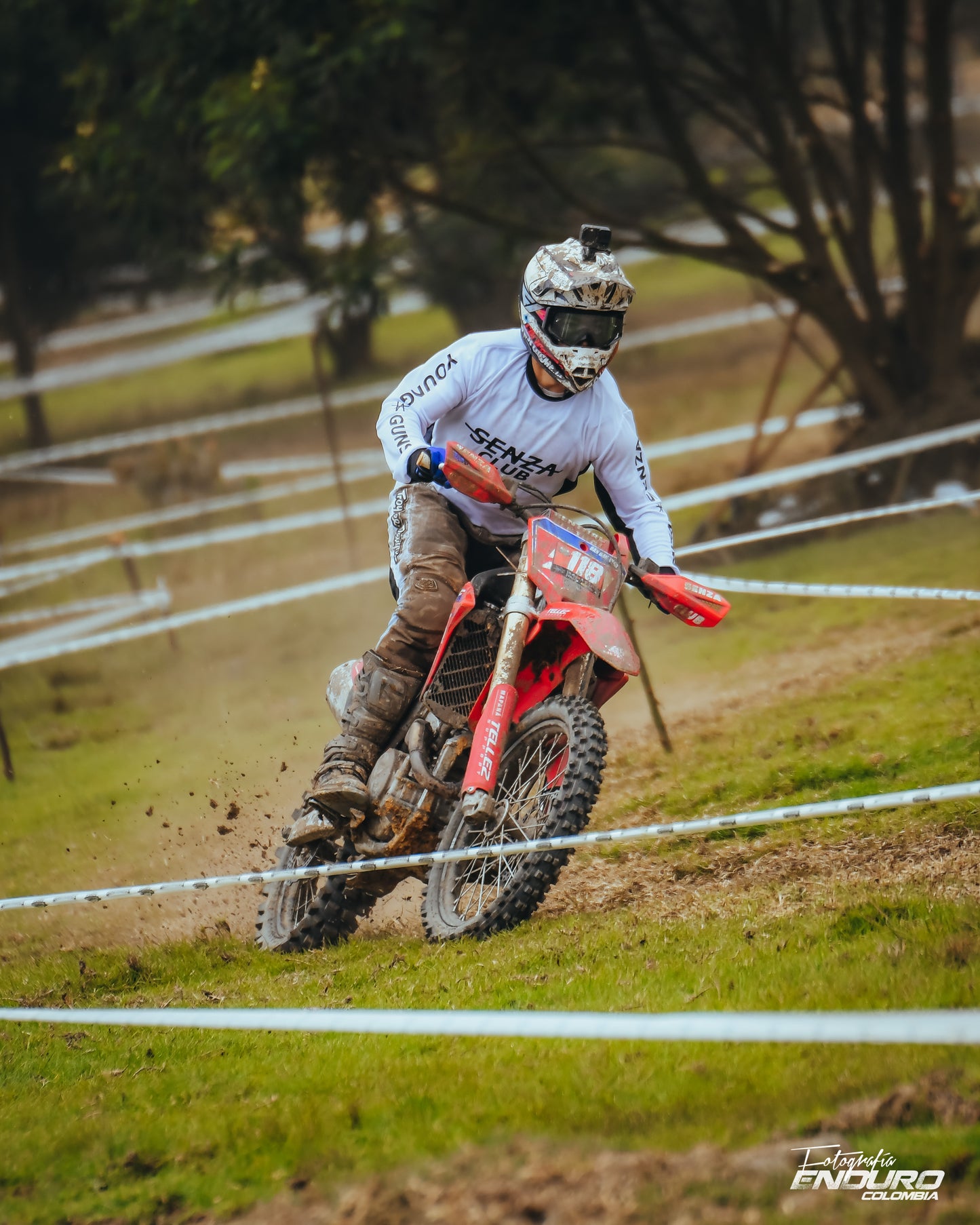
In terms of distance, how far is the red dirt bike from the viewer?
507 centimetres

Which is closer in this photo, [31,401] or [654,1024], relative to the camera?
[654,1024]

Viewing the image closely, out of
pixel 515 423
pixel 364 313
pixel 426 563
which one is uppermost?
pixel 364 313

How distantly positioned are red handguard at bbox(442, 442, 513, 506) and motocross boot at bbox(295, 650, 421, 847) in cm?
92

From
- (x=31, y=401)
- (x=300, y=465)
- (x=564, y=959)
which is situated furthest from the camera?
(x=31, y=401)

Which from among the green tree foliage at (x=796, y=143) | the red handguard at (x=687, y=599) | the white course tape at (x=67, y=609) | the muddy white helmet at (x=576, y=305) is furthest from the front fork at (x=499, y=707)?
the green tree foliage at (x=796, y=143)

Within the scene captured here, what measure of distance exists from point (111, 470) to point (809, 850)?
18.9 metres

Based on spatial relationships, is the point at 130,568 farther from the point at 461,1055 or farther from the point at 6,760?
the point at 461,1055

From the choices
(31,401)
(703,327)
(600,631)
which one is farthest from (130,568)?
(703,327)

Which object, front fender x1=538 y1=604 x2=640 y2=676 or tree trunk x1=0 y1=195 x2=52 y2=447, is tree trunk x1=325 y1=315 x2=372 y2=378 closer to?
tree trunk x1=0 y1=195 x2=52 y2=447

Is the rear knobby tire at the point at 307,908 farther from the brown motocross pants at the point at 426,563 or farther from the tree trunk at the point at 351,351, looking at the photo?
the tree trunk at the point at 351,351

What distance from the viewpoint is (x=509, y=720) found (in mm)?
5191

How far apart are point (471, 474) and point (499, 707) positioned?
35.7 inches

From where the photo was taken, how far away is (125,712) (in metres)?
11.8

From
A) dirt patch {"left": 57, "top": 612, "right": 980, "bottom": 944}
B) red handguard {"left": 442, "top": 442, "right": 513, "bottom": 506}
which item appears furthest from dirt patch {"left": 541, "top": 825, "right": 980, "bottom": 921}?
red handguard {"left": 442, "top": 442, "right": 513, "bottom": 506}
